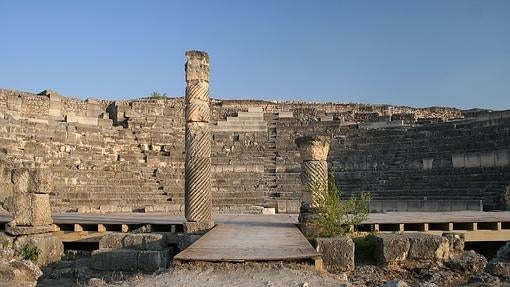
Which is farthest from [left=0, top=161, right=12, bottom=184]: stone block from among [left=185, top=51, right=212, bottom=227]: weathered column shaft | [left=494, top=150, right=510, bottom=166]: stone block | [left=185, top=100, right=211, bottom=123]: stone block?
[left=494, top=150, right=510, bottom=166]: stone block

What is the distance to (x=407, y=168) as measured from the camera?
845 inches

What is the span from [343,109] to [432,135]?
920 cm

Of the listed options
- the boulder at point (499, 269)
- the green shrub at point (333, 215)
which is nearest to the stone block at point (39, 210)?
the green shrub at point (333, 215)

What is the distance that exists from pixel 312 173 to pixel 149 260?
3881mm

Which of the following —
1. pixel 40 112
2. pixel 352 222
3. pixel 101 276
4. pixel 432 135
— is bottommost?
pixel 101 276

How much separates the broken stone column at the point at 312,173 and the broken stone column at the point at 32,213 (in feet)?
18.0

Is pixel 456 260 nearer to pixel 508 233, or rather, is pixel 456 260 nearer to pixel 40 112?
pixel 508 233

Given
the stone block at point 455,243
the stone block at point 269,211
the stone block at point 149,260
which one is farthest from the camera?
the stone block at point 269,211

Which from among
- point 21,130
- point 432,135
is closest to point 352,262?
point 432,135

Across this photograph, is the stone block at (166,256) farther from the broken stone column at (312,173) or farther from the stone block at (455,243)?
the stone block at (455,243)

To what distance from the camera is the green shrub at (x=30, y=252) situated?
1068 centimetres

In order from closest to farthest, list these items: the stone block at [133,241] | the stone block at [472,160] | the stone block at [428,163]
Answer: the stone block at [133,241], the stone block at [472,160], the stone block at [428,163]

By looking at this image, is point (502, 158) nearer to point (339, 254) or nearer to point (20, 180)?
point (339, 254)

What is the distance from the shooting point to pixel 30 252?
35.2 ft
